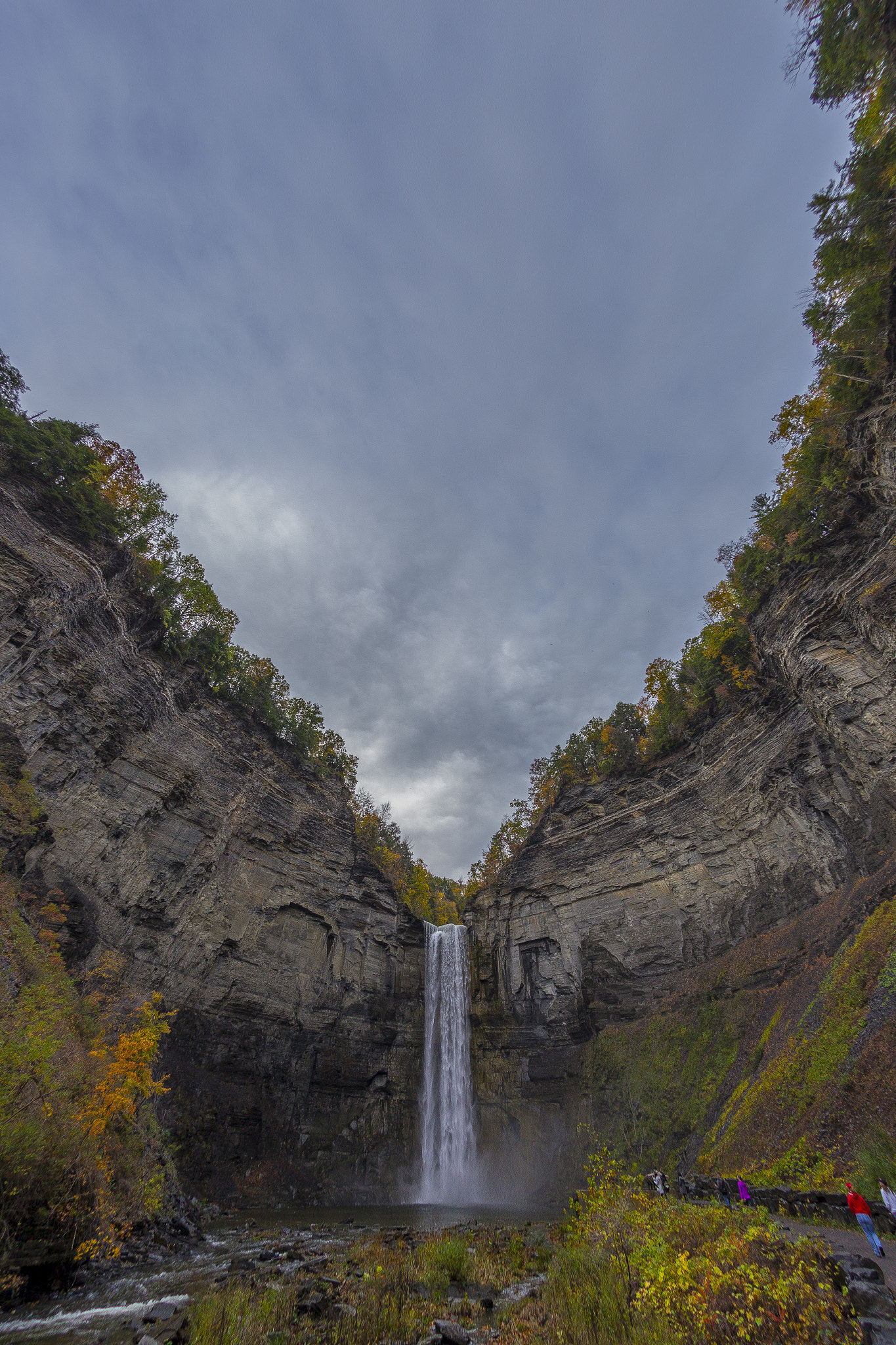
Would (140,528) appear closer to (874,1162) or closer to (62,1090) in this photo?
(62,1090)

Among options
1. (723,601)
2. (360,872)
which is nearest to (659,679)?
(723,601)

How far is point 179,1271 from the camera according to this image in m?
11.4

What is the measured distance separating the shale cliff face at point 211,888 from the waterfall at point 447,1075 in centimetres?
115

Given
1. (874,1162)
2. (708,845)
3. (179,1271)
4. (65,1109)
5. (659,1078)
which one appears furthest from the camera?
(708,845)

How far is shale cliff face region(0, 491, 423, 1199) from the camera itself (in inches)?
876

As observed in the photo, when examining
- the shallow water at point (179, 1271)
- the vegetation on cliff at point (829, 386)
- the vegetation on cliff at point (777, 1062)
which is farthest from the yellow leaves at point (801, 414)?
the shallow water at point (179, 1271)

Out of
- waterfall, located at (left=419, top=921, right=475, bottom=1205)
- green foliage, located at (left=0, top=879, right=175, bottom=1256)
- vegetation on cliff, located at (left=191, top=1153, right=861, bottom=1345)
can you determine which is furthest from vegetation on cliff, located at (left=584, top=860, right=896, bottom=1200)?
green foliage, located at (left=0, top=879, right=175, bottom=1256)

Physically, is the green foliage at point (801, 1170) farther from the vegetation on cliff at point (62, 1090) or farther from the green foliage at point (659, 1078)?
the vegetation on cliff at point (62, 1090)

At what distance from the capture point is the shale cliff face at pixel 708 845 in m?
20.8

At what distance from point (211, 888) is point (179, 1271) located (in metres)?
18.2

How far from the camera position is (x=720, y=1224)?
8.94 meters

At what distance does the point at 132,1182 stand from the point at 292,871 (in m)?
19.0

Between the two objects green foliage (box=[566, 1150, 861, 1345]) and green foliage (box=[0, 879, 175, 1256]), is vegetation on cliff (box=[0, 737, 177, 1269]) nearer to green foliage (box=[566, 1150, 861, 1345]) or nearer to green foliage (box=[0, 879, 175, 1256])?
green foliage (box=[0, 879, 175, 1256])

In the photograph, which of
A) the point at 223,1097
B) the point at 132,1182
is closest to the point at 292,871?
the point at 223,1097
